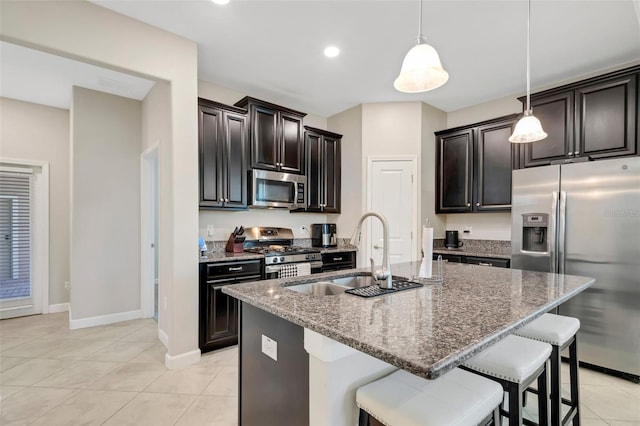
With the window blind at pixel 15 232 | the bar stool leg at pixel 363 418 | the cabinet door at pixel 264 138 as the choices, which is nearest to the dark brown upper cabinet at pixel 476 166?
the cabinet door at pixel 264 138

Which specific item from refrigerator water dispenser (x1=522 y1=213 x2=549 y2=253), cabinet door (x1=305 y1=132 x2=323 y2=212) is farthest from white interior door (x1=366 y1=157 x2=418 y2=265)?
refrigerator water dispenser (x1=522 y1=213 x2=549 y2=253)

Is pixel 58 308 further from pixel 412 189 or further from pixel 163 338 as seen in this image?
pixel 412 189

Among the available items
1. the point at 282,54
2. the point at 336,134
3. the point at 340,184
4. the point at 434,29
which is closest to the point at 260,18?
the point at 282,54

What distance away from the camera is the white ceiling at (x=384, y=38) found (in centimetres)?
229

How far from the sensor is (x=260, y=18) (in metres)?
2.43

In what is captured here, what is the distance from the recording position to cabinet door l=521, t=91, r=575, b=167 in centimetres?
309

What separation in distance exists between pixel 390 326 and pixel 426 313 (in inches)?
9.1

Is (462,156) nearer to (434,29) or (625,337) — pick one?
(434,29)

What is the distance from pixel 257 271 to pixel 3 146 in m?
3.61

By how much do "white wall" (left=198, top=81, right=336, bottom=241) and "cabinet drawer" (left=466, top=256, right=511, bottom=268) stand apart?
1.77 metres

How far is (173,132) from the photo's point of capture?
2.63m

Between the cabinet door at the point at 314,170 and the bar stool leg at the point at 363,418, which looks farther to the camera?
the cabinet door at the point at 314,170

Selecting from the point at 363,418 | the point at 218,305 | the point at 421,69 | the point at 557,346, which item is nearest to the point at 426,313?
the point at 363,418

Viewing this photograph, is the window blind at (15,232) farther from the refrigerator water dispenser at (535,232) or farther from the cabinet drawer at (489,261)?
the refrigerator water dispenser at (535,232)
